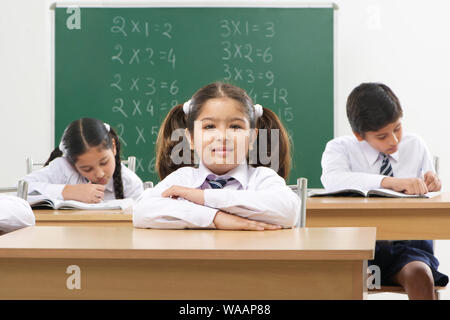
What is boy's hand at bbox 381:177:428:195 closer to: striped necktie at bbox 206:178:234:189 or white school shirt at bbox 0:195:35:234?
striped necktie at bbox 206:178:234:189

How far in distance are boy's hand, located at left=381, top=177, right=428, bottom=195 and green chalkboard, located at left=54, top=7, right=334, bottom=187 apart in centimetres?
172

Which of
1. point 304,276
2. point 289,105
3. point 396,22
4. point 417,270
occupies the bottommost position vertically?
point 417,270

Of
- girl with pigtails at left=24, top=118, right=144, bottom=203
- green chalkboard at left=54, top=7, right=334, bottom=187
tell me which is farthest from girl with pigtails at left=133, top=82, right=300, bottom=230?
green chalkboard at left=54, top=7, right=334, bottom=187

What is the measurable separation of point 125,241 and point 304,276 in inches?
14.3

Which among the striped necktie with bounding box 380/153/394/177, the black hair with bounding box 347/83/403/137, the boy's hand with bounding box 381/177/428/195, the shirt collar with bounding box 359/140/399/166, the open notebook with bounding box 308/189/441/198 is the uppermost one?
the black hair with bounding box 347/83/403/137

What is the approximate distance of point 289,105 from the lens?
442 centimetres

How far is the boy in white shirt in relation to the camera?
2470 millimetres

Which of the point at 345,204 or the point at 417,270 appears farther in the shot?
the point at 417,270

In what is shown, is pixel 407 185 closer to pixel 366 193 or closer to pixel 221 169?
pixel 366 193

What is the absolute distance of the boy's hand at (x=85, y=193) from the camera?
2691mm

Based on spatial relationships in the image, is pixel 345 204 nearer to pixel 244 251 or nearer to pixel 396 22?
pixel 244 251

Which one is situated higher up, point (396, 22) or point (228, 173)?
point (396, 22)
